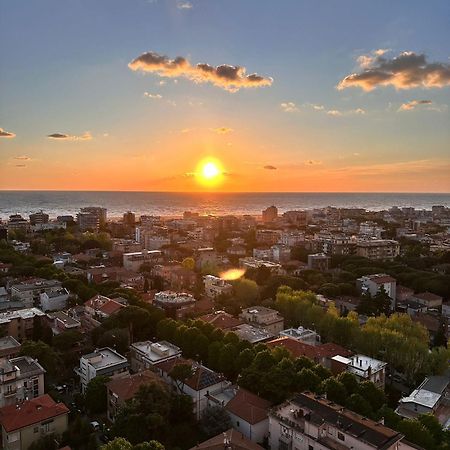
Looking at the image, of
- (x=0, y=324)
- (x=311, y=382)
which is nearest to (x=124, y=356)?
(x=0, y=324)

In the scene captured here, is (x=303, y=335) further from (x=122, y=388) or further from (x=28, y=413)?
(x=28, y=413)

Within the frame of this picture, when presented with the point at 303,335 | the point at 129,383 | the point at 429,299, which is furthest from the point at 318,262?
the point at 129,383

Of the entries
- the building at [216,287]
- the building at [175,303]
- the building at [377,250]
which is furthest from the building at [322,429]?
the building at [377,250]

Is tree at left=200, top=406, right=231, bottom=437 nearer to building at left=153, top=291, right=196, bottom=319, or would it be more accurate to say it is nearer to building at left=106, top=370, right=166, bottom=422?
building at left=106, top=370, right=166, bottom=422

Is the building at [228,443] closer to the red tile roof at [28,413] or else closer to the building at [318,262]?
the red tile roof at [28,413]

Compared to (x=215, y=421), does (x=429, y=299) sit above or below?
above
